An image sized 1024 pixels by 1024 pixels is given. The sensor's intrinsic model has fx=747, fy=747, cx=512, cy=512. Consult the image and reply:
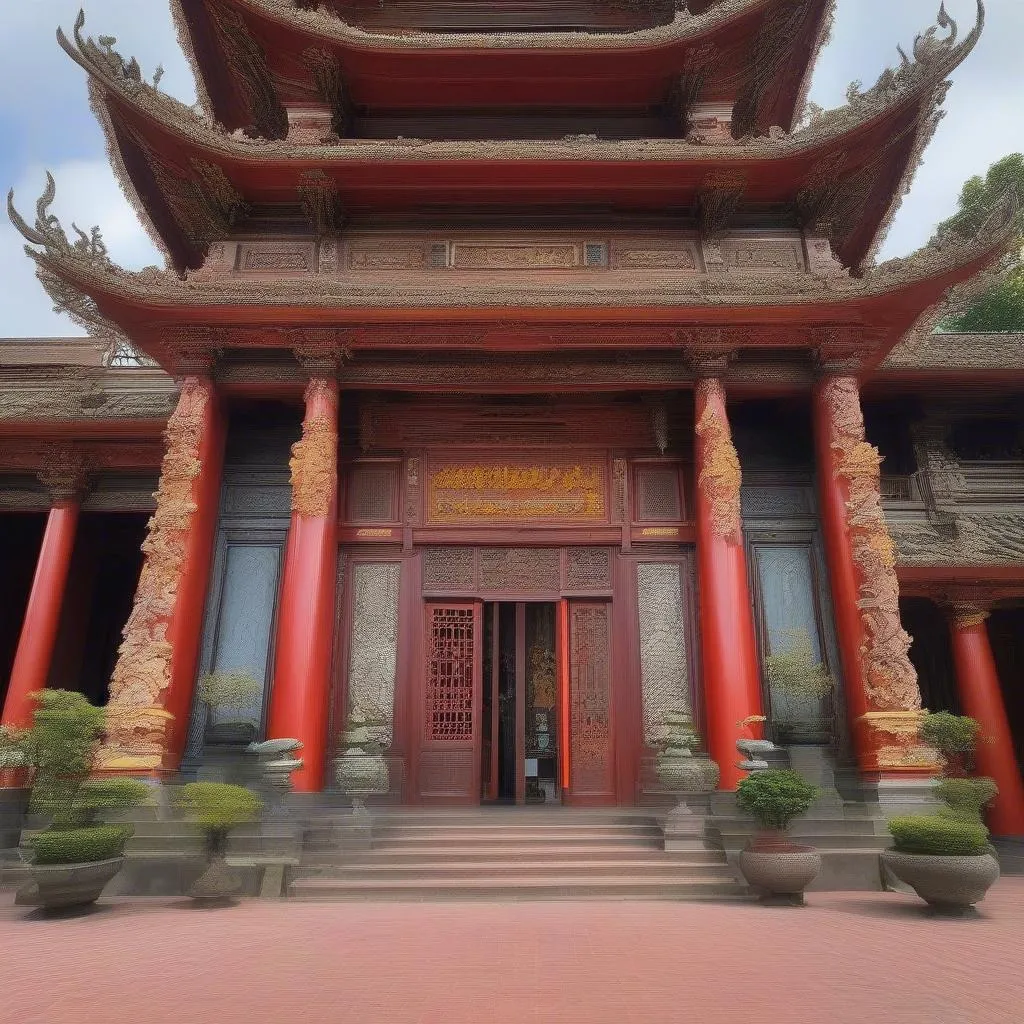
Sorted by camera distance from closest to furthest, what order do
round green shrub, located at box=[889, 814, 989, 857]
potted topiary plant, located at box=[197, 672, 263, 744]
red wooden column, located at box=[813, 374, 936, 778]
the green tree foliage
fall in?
round green shrub, located at box=[889, 814, 989, 857] < red wooden column, located at box=[813, 374, 936, 778] < potted topiary plant, located at box=[197, 672, 263, 744] < the green tree foliage

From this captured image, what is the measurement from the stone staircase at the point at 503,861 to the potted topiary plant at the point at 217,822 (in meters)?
0.59

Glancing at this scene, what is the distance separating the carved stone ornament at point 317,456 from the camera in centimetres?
900

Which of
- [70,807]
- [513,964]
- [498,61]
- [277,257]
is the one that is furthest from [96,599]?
[513,964]

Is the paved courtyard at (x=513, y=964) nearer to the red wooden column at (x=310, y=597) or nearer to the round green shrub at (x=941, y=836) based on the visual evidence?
the round green shrub at (x=941, y=836)

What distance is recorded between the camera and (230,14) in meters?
10.7

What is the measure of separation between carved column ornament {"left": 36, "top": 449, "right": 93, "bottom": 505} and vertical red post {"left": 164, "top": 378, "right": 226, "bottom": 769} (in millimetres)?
3026

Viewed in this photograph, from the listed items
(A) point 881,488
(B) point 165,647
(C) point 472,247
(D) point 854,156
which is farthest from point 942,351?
(B) point 165,647

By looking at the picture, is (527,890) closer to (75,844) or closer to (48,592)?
(75,844)

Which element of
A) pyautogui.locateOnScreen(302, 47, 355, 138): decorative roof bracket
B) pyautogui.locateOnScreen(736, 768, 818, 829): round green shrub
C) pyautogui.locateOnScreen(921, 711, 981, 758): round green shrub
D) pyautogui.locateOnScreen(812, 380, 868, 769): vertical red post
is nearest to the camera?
pyautogui.locateOnScreen(736, 768, 818, 829): round green shrub

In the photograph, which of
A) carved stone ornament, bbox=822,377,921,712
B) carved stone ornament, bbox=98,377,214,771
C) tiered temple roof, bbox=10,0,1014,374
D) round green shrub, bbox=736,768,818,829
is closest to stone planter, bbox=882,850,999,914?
round green shrub, bbox=736,768,818,829

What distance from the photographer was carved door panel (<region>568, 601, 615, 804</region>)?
956 centimetres

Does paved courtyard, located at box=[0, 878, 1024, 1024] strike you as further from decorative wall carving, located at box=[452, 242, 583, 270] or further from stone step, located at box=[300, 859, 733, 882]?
decorative wall carving, located at box=[452, 242, 583, 270]

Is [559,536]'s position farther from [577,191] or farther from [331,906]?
Result: [331,906]

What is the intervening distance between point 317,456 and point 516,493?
9.40 feet
